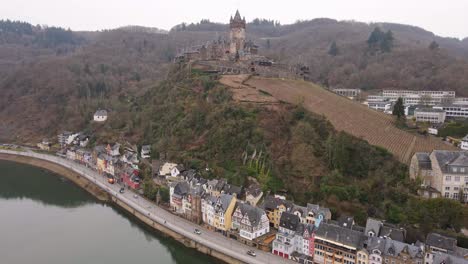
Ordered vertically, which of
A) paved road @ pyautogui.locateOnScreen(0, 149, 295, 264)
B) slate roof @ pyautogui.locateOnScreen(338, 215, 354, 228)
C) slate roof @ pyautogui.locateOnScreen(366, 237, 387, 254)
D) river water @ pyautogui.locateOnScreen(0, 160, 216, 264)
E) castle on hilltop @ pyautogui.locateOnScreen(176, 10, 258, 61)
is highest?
castle on hilltop @ pyautogui.locateOnScreen(176, 10, 258, 61)

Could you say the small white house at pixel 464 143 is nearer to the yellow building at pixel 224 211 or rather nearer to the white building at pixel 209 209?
the yellow building at pixel 224 211

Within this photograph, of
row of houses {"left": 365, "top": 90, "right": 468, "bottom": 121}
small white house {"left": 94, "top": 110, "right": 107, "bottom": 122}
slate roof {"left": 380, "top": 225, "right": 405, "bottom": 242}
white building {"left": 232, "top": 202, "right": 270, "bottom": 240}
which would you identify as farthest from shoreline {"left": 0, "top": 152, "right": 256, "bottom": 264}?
row of houses {"left": 365, "top": 90, "right": 468, "bottom": 121}

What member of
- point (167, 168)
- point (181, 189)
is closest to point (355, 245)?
point (181, 189)

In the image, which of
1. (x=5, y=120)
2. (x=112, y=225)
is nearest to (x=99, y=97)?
(x=5, y=120)

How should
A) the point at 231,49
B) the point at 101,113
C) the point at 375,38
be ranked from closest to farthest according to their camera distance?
1. the point at 101,113
2. the point at 231,49
3. the point at 375,38

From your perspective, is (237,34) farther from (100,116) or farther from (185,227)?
(185,227)

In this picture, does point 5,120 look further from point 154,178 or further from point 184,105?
point 154,178

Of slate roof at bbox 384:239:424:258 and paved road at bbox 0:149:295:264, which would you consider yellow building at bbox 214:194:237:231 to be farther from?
slate roof at bbox 384:239:424:258
